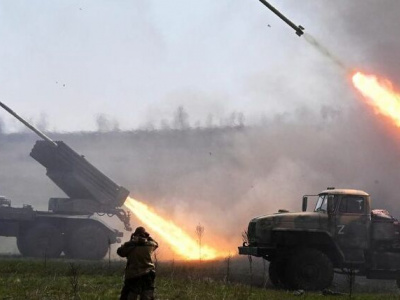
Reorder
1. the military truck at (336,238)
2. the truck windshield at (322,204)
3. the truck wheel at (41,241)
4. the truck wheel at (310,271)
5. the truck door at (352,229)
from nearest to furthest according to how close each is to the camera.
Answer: the truck wheel at (310,271), the military truck at (336,238), the truck door at (352,229), the truck windshield at (322,204), the truck wheel at (41,241)

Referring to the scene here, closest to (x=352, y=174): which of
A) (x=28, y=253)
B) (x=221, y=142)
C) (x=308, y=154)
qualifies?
(x=308, y=154)

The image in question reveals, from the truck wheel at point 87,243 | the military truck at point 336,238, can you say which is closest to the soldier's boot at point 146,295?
the military truck at point 336,238

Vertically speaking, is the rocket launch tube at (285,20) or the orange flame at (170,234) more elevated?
the rocket launch tube at (285,20)

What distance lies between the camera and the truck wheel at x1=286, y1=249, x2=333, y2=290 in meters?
15.2

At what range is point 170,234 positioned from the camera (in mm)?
29688

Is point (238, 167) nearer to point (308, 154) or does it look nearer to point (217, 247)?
point (308, 154)

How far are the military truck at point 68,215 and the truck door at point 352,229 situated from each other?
42.3 ft

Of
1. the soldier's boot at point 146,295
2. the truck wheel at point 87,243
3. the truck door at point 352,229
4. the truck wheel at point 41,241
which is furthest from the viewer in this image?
the truck wheel at point 87,243

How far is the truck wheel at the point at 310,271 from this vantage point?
15.2 meters

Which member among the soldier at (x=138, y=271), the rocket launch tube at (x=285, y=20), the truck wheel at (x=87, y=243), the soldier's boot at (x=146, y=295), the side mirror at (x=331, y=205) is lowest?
the soldier's boot at (x=146, y=295)

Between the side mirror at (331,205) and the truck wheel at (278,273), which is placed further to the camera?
the side mirror at (331,205)

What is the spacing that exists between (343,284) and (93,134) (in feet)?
106

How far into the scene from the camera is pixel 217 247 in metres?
31.4

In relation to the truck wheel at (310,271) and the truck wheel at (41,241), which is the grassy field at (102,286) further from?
the truck wheel at (41,241)
